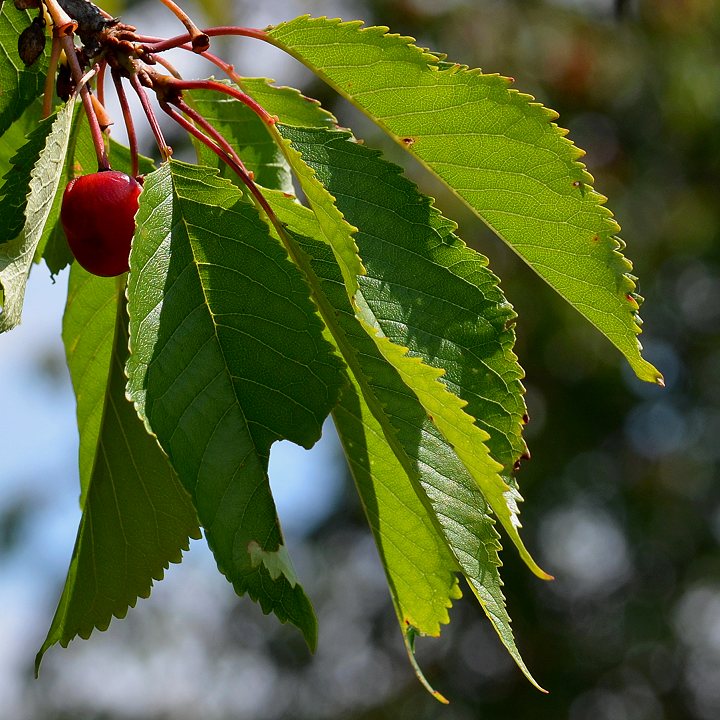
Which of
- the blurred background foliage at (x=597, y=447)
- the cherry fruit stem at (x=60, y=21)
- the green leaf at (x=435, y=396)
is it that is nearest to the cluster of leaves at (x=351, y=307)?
the green leaf at (x=435, y=396)

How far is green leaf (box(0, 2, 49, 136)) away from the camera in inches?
37.2

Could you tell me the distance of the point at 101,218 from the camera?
0.78 metres

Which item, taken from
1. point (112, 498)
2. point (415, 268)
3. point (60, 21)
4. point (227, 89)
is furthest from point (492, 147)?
point (112, 498)

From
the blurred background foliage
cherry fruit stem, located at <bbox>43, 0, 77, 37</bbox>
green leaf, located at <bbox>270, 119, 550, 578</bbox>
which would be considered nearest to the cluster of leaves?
green leaf, located at <bbox>270, 119, 550, 578</bbox>

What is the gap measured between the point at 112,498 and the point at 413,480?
362 millimetres

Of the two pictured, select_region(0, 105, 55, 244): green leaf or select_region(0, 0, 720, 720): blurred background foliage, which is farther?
select_region(0, 0, 720, 720): blurred background foliage

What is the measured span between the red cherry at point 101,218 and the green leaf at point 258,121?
0.15 m

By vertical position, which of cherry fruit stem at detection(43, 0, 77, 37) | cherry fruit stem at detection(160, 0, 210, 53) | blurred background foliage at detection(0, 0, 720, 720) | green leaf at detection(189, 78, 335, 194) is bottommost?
blurred background foliage at detection(0, 0, 720, 720)

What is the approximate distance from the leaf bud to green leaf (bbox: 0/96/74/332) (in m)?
0.20

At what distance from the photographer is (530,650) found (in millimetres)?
6254

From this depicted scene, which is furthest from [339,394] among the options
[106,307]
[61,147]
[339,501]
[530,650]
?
[339,501]

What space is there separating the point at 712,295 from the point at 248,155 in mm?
5934

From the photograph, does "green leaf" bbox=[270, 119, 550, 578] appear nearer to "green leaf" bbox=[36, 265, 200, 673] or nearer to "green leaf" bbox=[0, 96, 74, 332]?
"green leaf" bbox=[0, 96, 74, 332]

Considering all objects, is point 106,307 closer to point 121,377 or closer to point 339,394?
point 121,377
